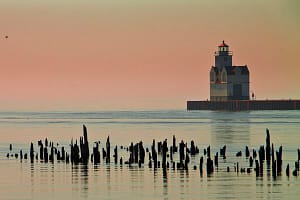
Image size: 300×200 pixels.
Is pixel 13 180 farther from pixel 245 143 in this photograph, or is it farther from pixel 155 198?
pixel 245 143

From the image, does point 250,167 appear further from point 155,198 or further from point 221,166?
point 155,198

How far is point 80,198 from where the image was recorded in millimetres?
50062

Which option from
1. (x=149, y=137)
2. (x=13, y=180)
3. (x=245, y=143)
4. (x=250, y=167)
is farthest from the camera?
(x=149, y=137)

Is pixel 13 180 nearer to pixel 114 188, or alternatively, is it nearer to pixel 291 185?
pixel 114 188

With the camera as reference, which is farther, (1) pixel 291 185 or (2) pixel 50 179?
(2) pixel 50 179

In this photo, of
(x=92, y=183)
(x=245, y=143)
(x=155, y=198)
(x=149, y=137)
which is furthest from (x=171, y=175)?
(x=149, y=137)

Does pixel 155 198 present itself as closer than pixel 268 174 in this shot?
Yes

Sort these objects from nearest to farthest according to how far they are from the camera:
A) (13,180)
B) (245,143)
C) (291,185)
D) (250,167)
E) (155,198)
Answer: (155,198) < (291,185) < (13,180) < (250,167) < (245,143)

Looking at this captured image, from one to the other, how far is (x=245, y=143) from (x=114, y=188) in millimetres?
41315

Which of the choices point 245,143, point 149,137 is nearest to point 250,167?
point 245,143

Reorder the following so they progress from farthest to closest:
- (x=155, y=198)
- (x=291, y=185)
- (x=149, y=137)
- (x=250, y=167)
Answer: (x=149, y=137) < (x=250, y=167) < (x=291, y=185) < (x=155, y=198)

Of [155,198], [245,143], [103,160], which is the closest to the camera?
[155,198]

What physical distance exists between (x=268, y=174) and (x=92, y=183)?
9480mm

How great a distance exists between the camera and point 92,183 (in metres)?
56.4
